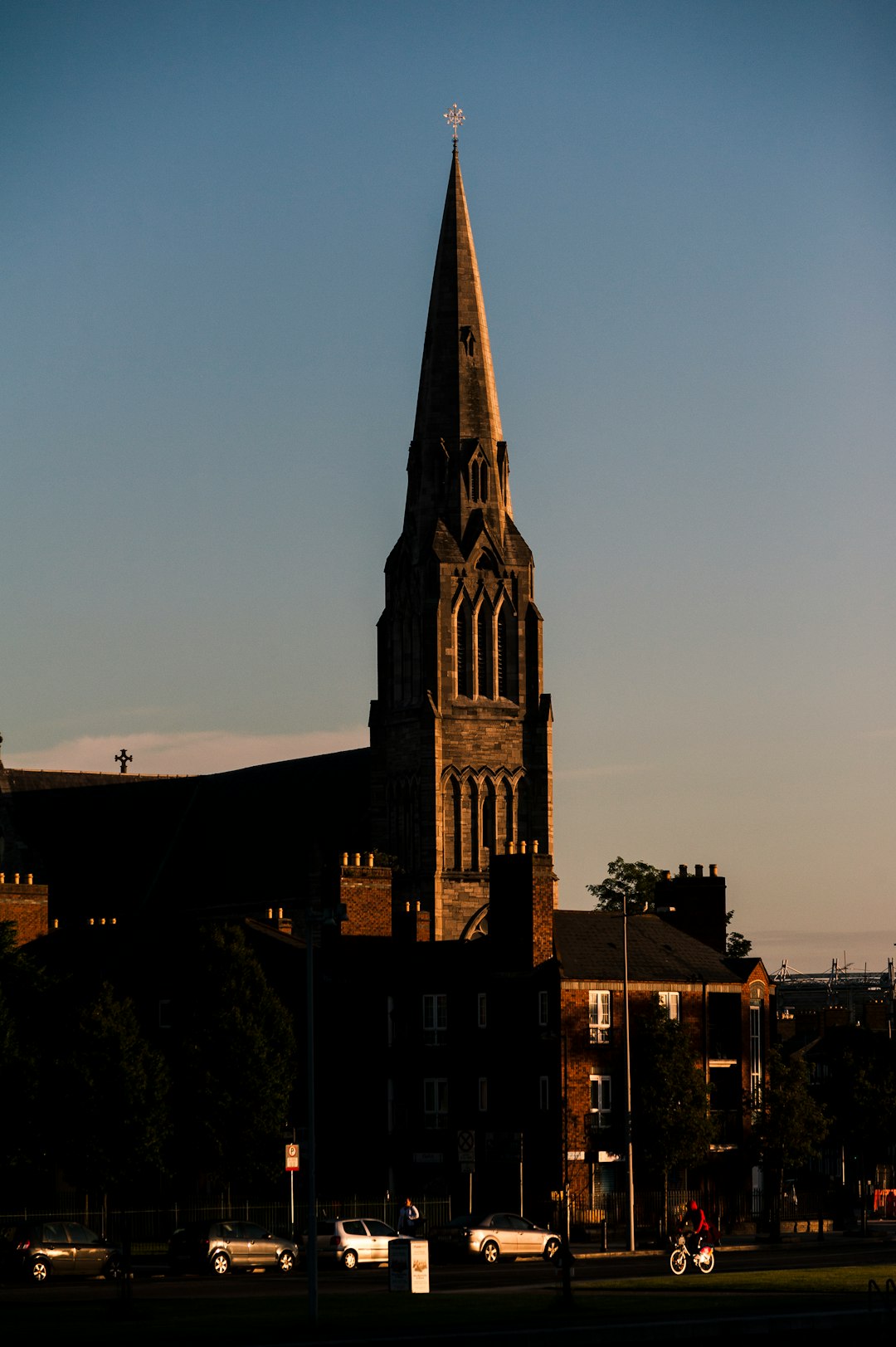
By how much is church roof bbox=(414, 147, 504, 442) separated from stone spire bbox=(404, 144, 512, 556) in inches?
1.9

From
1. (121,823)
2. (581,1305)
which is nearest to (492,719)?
(121,823)

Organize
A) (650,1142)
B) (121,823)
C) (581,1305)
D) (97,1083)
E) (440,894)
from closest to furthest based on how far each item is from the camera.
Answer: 1. (581,1305)
2. (97,1083)
3. (650,1142)
4. (440,894)
5. (121,823)

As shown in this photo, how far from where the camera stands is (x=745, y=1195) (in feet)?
279

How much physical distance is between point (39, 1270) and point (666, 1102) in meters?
28.5

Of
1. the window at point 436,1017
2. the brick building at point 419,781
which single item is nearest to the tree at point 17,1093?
the window at point 436,1017

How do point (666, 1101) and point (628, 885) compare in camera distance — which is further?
point (628, 885)

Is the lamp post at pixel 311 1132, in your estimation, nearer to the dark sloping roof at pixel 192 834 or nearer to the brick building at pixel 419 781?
the brick building at pixel 419 781

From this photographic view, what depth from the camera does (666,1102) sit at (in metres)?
80.6

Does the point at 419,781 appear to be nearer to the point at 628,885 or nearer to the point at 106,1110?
the point at 628,885

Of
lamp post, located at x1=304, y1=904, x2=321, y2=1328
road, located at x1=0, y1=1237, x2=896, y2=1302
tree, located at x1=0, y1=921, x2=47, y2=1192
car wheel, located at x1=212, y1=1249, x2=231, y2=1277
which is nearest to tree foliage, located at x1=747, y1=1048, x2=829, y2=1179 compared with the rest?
road, located at x1=0, y1=1237, x2=896, y2=1302

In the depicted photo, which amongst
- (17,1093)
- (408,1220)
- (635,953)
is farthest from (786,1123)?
(17,1093)

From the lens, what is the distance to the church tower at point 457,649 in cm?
13200

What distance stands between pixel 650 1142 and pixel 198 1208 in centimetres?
1559

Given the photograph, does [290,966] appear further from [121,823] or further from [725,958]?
[121,823]
